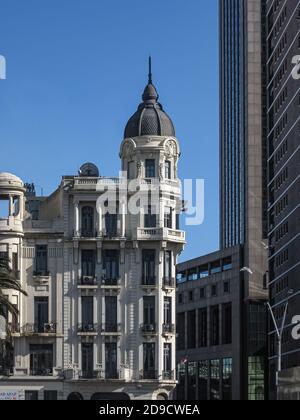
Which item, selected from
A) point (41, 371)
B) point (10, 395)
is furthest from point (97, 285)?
point (10, 395)

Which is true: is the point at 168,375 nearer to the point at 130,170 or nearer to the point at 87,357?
the point at 87,357

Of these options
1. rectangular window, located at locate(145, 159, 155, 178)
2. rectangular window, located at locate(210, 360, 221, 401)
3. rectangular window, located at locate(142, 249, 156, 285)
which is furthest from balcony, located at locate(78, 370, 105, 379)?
rectangular window, located at locate(210, 360, 221, 401)

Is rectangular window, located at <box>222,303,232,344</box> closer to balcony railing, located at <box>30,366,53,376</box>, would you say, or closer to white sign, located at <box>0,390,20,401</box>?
balcony railing, located at <box>30,366,53,376</box>

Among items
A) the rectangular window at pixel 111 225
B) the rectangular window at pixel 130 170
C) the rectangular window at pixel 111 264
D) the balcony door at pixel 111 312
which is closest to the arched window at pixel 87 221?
the rectangular window at pixel 111 225

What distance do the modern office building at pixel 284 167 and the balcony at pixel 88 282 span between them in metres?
31.1

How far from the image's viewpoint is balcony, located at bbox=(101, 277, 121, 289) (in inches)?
3772

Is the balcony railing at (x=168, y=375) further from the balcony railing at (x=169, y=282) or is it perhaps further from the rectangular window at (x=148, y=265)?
the rectangular window at (x=148, y=265)

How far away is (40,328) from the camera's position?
311 feet

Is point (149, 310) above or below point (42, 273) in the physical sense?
below

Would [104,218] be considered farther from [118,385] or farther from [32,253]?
[118,385]

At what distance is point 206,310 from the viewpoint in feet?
651

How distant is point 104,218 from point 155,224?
425cm

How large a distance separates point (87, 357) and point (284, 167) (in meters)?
51.4

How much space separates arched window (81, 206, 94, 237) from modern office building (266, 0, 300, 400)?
103ft
